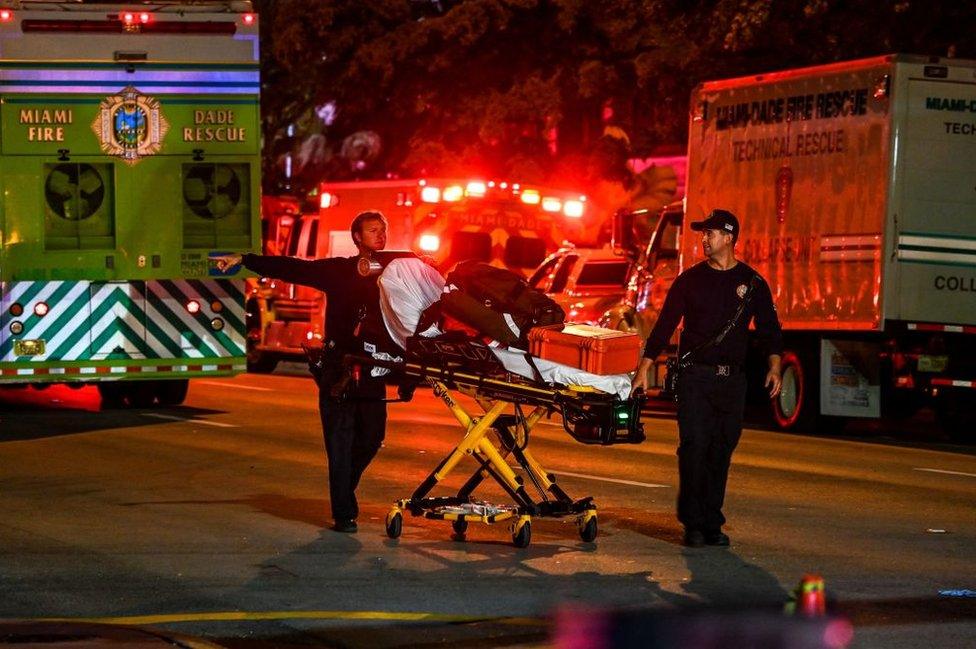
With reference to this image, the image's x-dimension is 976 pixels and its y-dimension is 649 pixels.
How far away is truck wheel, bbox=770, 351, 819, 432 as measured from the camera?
19.5 metres

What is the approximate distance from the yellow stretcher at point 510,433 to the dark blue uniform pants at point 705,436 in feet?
1.23

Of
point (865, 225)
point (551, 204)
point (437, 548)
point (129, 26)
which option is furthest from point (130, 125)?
point (551, 204)

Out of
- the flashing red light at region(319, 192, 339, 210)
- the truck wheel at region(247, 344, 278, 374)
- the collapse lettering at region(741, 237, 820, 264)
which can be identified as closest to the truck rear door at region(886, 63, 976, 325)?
the collapse lettering at region(741, 237, 820, 264)

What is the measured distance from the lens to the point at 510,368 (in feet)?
31.5

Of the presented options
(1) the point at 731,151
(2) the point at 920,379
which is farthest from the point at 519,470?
(1) the point at 731,151

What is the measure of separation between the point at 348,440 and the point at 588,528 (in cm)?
152

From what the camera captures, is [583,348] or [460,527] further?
[460,527]

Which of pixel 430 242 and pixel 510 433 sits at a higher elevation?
pixel 430 242

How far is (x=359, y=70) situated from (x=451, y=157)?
2507 mm

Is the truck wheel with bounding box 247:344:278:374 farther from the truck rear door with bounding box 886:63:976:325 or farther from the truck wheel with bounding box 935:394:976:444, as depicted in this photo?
the truck rear door with bounding box 886:63:976:325

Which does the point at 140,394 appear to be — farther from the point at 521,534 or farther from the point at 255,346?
the point at 521,534

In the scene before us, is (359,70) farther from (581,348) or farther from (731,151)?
(581,348)

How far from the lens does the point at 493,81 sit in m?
32.3

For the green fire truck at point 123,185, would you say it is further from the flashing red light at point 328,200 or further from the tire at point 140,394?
the flashing red light at point 328,200
